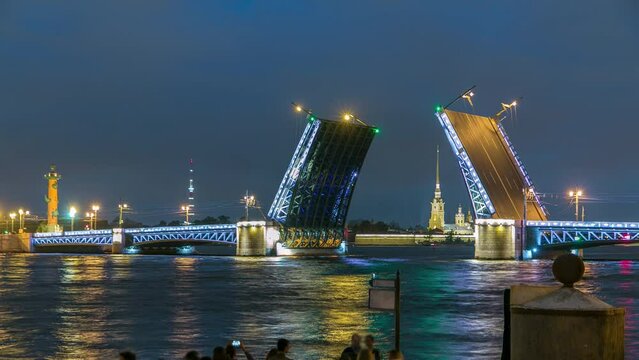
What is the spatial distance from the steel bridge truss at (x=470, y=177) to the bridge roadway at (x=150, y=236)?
1165 inches

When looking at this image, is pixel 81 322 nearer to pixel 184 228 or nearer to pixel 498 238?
pixel 498 238

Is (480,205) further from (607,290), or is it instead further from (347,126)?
(607,290)

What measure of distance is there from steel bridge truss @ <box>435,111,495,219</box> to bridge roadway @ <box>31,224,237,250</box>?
29.6 meters

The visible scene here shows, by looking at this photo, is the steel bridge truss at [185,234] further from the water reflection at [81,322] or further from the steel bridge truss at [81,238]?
the water reflection at [81,322]

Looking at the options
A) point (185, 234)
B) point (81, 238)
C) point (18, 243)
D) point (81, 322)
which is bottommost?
point (18, 243)

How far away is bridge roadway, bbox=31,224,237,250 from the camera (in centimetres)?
10538

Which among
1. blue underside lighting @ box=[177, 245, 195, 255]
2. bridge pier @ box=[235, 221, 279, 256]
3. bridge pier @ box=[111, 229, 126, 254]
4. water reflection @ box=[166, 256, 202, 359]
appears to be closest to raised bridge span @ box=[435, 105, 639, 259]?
bridge pier @ box=[235, 221, 279, 256]

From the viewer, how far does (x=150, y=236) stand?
118 meters

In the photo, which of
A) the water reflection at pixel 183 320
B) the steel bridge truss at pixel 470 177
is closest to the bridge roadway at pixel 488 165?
the steel bridge truss at pixel 470 177

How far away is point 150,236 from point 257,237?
2534 cm

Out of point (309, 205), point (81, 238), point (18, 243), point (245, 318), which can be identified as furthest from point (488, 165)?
point (18, 243)

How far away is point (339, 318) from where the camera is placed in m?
26.6

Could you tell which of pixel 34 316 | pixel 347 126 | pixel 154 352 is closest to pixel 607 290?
pixel 34 316

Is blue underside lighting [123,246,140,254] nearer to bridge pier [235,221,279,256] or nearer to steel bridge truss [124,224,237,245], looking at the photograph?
steel bridge truss [124,224,237,245]
